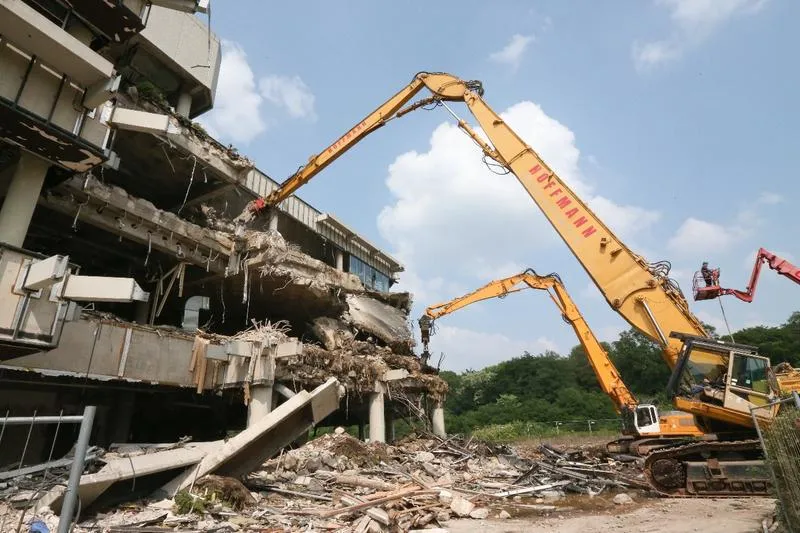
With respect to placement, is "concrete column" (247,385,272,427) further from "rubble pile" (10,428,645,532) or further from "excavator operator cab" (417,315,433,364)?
"excavator operator cab" (417,315,433,364)

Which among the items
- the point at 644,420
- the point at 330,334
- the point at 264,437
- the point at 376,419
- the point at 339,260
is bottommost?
the point at 264,437

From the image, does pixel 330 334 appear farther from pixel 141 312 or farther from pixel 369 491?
pixel 369 491

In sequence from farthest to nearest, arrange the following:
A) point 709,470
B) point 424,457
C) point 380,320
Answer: point 380,320
point 424,457
point 709,470

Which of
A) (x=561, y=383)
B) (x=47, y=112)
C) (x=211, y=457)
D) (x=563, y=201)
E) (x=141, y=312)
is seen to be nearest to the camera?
(x=211, y=457)

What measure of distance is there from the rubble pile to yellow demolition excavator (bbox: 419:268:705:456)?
117cm

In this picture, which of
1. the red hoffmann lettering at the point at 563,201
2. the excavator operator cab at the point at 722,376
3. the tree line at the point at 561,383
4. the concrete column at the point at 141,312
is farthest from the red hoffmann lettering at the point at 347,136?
the tree line at the point at 561,383

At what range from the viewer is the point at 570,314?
16.7m

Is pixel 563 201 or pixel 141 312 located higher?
pixel 563 201

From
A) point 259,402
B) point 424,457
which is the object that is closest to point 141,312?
point 259,402

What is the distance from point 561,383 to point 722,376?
5186 centimetres

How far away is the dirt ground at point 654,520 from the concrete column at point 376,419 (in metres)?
9.00

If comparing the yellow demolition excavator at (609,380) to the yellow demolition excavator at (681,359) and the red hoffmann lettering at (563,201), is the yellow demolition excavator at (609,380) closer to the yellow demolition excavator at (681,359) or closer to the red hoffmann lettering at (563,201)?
the yellow demolition excavator at (681,359)

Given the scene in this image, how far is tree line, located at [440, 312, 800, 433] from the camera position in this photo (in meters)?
44.8

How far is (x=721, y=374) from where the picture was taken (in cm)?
977
